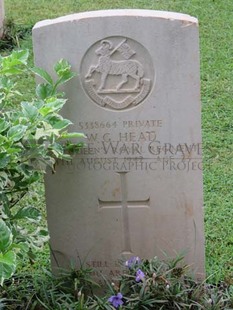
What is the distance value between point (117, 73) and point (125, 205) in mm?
670

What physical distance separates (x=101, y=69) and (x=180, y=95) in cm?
38

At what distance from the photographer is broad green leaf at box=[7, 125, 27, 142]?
10.2 feet

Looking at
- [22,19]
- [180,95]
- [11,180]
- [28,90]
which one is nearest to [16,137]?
[11,180]

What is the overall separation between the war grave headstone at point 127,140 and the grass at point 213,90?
456 mm

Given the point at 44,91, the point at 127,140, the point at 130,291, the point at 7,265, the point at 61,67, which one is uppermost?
the point at 61,67

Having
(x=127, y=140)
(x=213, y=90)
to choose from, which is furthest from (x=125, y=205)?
(x=213, y=90)

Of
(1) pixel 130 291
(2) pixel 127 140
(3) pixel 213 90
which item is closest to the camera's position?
(1) pixel 130 291

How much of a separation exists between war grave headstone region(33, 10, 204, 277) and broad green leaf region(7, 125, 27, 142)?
0.51 meters

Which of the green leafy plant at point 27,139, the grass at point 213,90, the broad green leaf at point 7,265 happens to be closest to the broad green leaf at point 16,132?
the green leafy plant at point 27,139

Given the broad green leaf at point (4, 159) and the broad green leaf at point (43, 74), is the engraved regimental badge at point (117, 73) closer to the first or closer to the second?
the broad green leaf at point (43, 74)

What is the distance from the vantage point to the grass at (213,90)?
14.5ft

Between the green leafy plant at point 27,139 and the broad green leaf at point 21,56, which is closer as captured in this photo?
the green leafy plant at point 27,139

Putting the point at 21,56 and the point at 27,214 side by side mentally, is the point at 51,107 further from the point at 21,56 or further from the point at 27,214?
the point at 27,214

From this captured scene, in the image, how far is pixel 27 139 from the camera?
3291 mm
